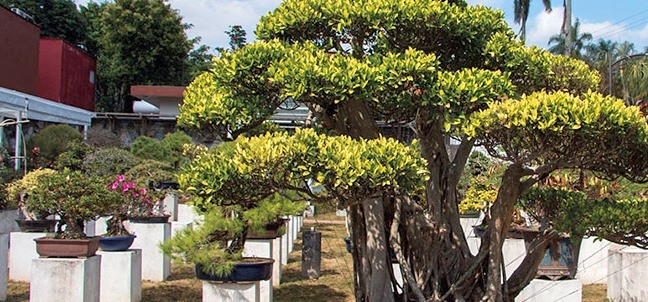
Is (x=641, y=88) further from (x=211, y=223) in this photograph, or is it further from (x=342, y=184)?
(x=342, y=184)

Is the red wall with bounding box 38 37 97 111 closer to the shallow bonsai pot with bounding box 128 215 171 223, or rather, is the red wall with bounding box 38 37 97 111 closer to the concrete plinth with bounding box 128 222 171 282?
the shallow bonsai pot with bounding box 128 215 171 223

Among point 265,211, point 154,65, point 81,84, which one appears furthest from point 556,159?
point 154,65

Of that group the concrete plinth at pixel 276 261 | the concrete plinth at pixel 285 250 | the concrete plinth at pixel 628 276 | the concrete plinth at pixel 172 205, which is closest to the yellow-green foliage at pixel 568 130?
the concrete plinth at pixel 628 276

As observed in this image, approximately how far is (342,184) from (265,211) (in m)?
2.81

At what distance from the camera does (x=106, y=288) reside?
18.9 feet

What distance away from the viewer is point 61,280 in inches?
190

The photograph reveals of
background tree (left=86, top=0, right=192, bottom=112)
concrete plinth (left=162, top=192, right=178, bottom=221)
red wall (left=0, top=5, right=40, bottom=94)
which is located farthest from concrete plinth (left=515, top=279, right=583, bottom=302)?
background tree (left=86, top=0, right=192, bottom=112)

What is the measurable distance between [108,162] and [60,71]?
9178mm

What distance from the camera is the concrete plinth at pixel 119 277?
5.73 meters

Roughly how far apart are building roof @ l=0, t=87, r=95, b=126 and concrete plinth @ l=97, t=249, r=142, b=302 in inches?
222

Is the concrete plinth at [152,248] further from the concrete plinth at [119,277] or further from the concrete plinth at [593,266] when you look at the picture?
the concrete plinth at [593,266]

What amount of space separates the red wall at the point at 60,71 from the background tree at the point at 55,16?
12.5ft

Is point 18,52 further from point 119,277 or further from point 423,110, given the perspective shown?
point 423,110

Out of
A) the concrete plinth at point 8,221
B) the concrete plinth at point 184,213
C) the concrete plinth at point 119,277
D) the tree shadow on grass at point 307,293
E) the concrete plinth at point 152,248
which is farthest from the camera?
the concrete plinth at point 184,213
